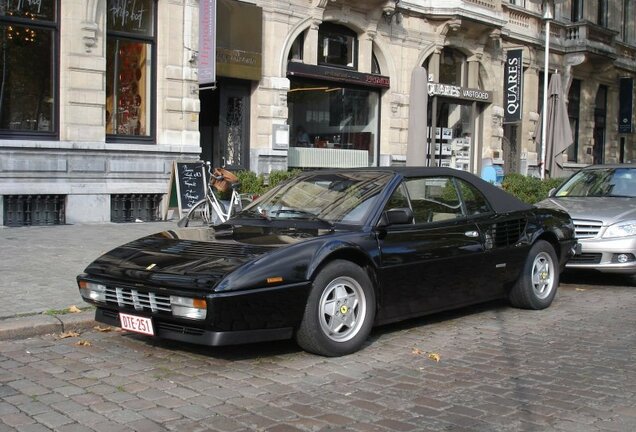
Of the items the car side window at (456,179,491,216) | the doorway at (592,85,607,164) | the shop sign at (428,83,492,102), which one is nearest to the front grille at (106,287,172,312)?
the car side window at (456,179,491,216)

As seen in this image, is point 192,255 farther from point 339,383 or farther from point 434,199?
point 434,199

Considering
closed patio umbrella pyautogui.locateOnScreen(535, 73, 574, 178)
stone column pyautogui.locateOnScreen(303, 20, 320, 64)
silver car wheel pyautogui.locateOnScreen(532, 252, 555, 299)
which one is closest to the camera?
silver car wheel pyautogui.locateOnScreen(532, 252, 555, 299)

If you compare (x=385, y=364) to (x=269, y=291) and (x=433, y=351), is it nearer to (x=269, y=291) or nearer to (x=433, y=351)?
(x=433, y=351)

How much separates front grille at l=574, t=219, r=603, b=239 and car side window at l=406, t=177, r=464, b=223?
315 cm

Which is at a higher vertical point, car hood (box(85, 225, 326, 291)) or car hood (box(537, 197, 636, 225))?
car hood (box(537, 197, 636, 225))

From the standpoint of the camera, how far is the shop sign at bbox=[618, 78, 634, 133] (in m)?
31.2

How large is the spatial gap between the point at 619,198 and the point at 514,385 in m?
6.14

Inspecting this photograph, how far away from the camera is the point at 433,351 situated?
6098mm

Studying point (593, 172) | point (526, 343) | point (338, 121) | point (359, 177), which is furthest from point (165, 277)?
point (338, 121)

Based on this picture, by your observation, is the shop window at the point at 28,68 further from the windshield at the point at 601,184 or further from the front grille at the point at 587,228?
the front grille at the point at 587,228

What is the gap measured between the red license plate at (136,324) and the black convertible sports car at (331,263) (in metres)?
0.01

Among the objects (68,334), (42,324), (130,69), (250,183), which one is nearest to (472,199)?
(68,334)

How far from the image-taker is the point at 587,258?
Result: 9.40 metres

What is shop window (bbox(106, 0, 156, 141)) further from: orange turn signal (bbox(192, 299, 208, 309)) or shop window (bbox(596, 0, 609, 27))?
shop window (bbox(596, 0, 609, 27))
